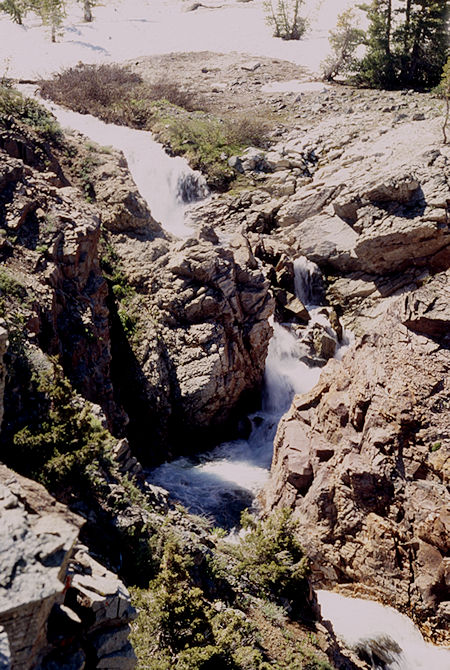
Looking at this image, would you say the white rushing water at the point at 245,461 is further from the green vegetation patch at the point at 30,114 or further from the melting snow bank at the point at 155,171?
the green vegetation patch at the point at 30,114

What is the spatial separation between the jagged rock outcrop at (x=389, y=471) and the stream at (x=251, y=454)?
2.15 feet

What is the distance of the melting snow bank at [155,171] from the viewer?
2773 cm

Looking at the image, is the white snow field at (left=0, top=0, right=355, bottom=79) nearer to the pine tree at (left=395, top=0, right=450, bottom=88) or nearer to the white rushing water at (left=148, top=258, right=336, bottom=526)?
the pine tree at (left=395, top=0, right=450, bottom=88)

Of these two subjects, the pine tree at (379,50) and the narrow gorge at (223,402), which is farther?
the pine tree at (379,50)

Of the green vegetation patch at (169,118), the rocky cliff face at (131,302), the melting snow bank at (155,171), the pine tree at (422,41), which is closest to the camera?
the rocky cliff face at (131,302)

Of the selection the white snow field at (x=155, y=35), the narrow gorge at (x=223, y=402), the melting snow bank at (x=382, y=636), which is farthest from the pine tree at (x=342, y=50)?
the melting snow bank at (x=382, y=636)

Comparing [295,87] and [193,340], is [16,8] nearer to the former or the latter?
[295,87]

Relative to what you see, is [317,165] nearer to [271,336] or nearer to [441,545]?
[271,336]

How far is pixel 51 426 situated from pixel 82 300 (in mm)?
6742

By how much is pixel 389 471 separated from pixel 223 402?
7.97 m

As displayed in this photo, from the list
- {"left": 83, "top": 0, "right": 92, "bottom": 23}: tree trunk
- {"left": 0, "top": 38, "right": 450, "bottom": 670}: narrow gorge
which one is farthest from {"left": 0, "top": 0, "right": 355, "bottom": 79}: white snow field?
{"left": 0, "top": 38, "right": 450, "bottom": 670}: narrow gorge

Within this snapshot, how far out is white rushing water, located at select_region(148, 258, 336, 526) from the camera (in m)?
15.8

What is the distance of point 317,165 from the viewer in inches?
1217

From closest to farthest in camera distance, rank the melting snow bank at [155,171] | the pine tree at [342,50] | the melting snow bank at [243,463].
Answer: the melting snow bank at [243,463], the melting snow bank at [155,171], the pine tree at [342,50]
